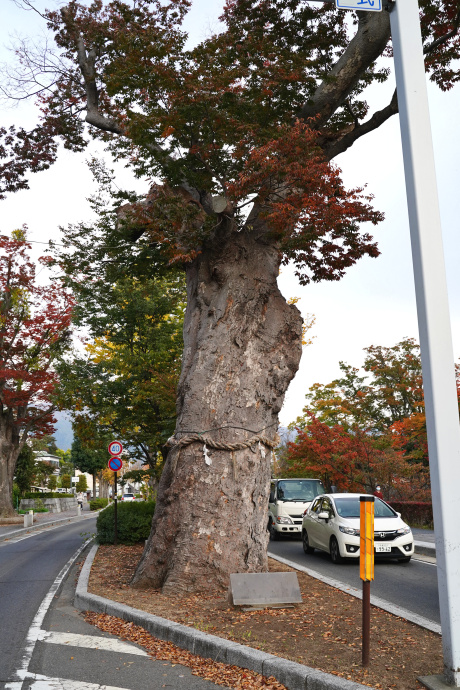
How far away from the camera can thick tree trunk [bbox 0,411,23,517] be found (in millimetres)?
31828

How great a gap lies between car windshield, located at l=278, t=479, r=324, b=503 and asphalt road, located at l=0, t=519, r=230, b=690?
954 cm

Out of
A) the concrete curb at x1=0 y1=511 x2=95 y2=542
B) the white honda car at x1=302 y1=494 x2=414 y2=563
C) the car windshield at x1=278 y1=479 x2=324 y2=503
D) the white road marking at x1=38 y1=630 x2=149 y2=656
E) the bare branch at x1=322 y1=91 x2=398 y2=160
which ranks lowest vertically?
the concrete curb at x1=0 y1=511 x2=95 y2=542

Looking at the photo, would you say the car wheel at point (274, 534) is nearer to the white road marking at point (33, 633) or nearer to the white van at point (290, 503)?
the white van at point (290, 503)

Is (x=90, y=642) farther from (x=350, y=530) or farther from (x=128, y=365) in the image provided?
(x=128, y=365)

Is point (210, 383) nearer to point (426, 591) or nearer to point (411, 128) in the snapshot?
point (426, 591)

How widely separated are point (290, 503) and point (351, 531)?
6355 mm

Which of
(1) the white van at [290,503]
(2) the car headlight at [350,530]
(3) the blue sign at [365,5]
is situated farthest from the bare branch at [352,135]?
(1) the white van at [290,503]

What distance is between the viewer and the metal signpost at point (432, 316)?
4371mm

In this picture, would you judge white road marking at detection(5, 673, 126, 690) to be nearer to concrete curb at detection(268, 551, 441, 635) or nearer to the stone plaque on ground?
the stone plaque on ground

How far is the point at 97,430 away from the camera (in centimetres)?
2186

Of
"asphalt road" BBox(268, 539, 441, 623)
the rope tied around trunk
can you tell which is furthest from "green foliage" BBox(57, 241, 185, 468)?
the rope tied around trunk

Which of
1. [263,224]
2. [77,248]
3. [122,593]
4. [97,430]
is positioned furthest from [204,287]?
[97,430]

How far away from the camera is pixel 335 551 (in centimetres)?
1272

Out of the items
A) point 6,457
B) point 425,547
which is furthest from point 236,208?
point 6,457
